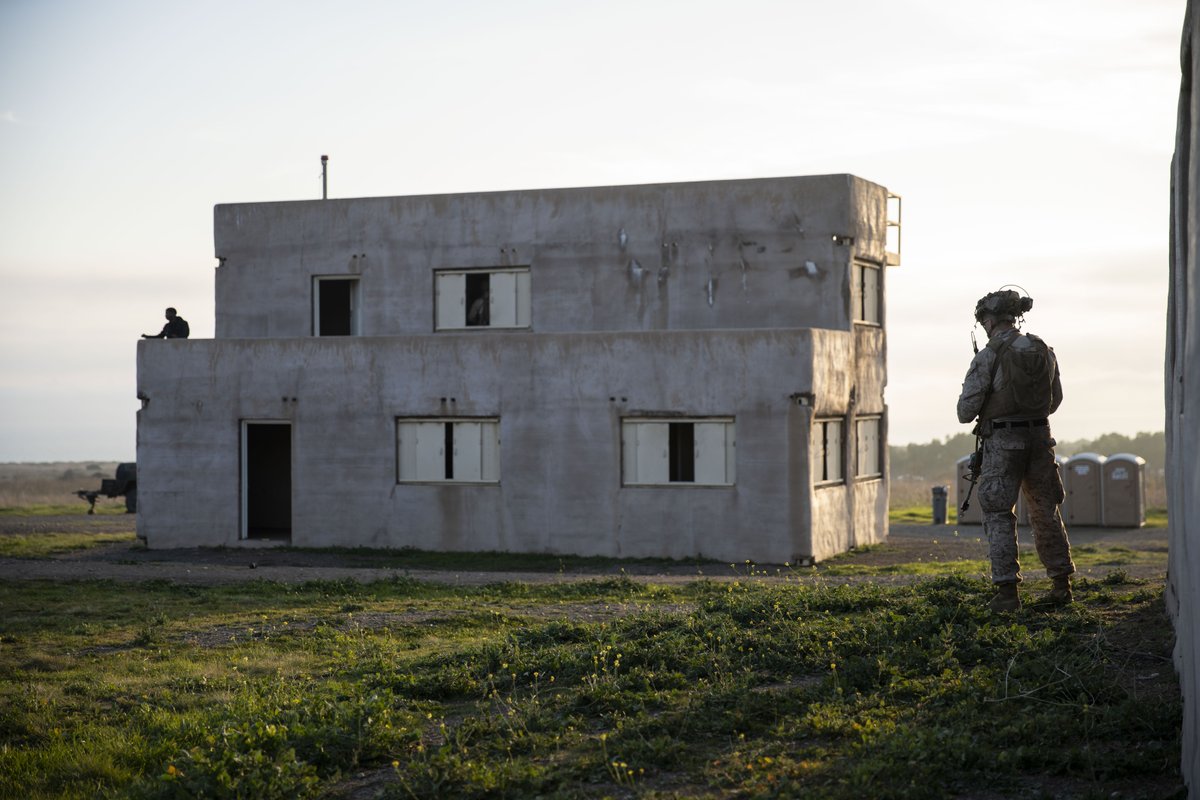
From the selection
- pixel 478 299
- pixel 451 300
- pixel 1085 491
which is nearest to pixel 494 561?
pixel 478 299

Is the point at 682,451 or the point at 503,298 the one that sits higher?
the point at 503,298

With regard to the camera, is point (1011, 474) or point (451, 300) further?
point (451, 300)

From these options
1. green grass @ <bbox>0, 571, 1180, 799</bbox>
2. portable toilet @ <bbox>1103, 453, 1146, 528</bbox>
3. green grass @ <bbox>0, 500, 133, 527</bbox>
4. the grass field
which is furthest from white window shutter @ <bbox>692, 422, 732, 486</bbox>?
green grass @ <bbox>0, 500, 133, 527</bbox>

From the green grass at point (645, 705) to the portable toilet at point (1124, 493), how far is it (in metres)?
16.0

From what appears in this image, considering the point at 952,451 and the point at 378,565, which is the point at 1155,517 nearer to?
the point at 378,565

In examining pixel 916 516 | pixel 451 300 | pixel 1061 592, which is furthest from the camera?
pixel 916 516

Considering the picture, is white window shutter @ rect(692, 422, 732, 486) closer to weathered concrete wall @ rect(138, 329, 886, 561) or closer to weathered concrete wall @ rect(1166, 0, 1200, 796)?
weathered concrete wall @ rect(138, 329, 886, 561)

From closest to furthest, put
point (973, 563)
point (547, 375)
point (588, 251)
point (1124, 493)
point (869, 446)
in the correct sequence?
point (973, 563)
point (547, 375)
point (588, 251)
point (869, 446)
point (1124, 493)

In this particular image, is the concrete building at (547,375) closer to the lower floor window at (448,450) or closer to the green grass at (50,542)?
the lower floor window at (448,450)

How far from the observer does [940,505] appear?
98.1 feet

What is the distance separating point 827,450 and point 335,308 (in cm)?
986

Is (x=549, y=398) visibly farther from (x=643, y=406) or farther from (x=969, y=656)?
(x=969, y=656)

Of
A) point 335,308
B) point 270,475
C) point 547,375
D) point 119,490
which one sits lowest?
point 119,490

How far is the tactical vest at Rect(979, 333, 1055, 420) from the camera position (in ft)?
33.2
